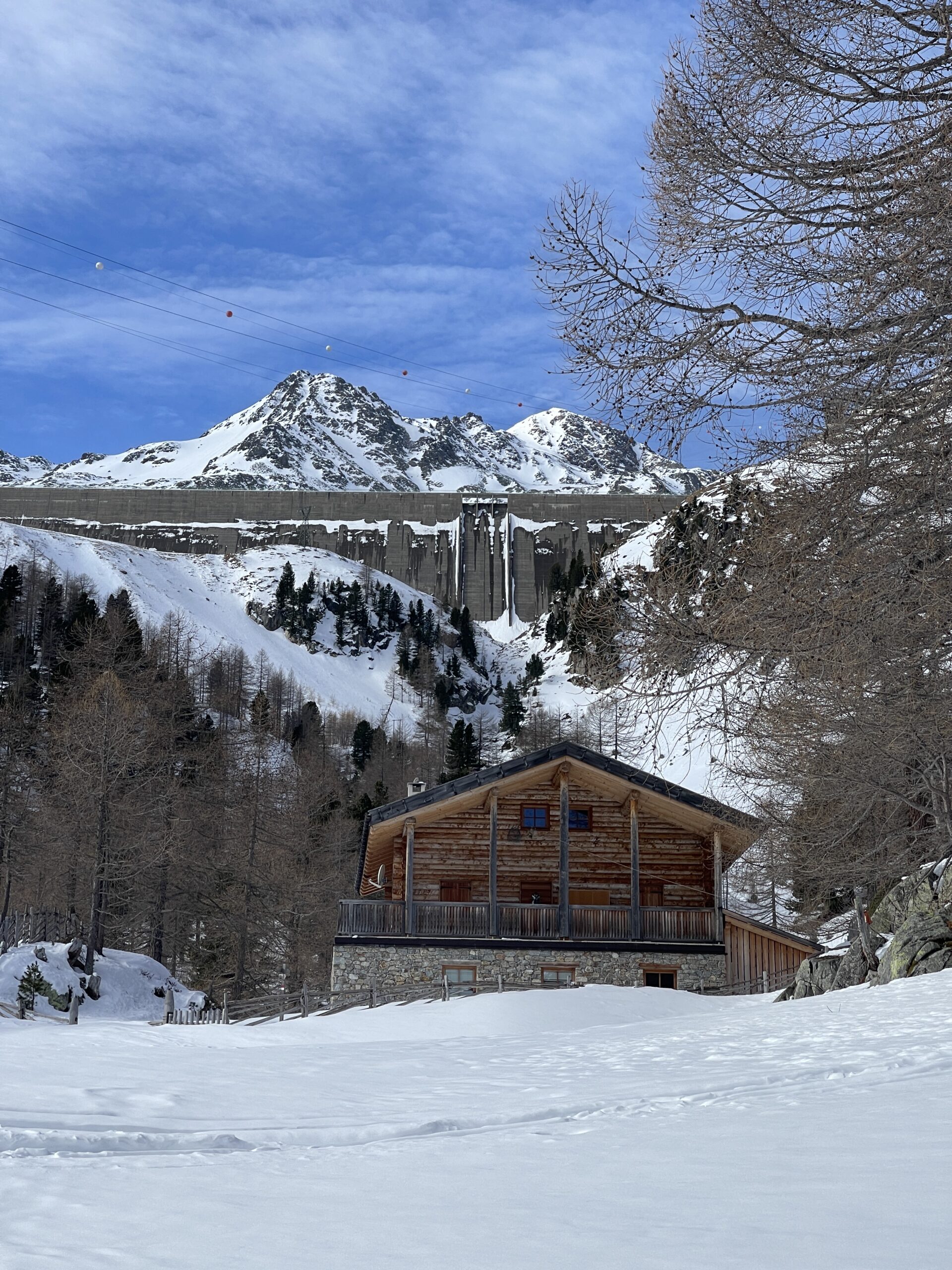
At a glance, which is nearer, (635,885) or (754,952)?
(635,885)

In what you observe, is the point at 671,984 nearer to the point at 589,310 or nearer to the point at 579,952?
the point at 579,952

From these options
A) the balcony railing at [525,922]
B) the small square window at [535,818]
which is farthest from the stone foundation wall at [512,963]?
the small square window at [535,818]

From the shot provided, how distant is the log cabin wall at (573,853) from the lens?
1064 inches

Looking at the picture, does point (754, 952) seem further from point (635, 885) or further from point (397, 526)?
point (397, 526)

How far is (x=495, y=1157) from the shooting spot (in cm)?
529

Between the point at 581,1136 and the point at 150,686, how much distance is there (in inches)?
2162

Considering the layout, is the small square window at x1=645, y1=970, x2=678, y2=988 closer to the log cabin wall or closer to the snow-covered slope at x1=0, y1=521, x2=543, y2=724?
the log cabin wall

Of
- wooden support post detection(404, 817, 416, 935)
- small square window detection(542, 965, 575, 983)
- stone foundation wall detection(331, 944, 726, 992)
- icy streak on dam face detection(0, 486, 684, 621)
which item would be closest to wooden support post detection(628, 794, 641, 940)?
stone foundation wall detection(331, 944, 726, 992)

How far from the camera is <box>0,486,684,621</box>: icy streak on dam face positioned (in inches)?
5605

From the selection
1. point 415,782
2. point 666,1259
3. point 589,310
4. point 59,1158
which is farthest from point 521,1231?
point 415,782

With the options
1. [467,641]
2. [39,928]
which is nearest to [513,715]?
[467,641]

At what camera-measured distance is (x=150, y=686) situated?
190ft

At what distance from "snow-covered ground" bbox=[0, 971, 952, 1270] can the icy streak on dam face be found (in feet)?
421

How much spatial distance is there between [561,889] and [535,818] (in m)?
2.21
